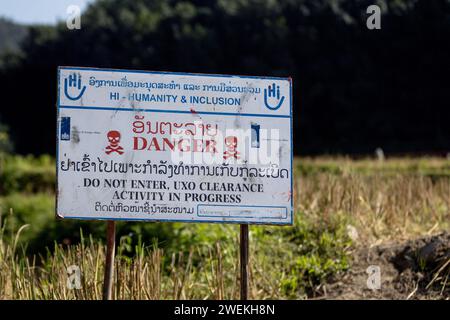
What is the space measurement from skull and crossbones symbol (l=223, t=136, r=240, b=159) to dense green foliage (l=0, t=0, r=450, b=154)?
32.1 metres

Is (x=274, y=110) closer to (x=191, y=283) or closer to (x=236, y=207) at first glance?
(x=236, y=207)

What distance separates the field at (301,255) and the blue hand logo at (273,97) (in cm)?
125

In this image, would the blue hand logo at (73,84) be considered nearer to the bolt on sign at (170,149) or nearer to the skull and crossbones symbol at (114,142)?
the bolt on sign at (170,149)

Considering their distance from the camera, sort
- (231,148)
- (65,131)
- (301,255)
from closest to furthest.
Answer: (65,131) < (231,148) < (301,255)

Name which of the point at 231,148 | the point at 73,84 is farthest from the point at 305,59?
the point at 73,84

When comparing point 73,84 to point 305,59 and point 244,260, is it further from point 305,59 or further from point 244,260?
point 305,59

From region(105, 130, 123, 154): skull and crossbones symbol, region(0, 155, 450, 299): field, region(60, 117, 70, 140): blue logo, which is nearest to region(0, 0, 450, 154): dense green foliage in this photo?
region(0, 155, 450, 299): field

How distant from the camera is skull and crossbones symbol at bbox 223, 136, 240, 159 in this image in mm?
5016

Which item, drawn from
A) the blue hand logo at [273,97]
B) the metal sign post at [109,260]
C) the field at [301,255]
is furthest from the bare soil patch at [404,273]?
the metal sign post at [109,260]

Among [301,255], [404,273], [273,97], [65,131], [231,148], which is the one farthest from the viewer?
[301,255]

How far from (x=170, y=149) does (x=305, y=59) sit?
136ft

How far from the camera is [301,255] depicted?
25.6 ft

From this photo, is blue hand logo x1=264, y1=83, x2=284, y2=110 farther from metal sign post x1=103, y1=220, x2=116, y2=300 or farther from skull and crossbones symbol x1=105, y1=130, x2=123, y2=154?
metal sign post x1=103, y1=220, x2=116, y2=300

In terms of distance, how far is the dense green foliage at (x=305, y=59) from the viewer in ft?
132
